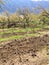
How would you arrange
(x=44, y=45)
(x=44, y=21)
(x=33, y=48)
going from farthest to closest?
(x=44, y=21) < (x=44, y=45) < (x=33, y=48)

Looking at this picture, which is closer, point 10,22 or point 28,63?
point 28,63

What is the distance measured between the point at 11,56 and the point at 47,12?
6588cm

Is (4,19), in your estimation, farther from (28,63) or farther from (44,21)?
(28,63)

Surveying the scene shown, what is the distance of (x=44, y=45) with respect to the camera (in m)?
19.4

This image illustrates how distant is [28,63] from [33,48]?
Result: 3927 mm

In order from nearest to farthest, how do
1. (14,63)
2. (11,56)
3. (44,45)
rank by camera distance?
(14,63), (11,56), (44,45)

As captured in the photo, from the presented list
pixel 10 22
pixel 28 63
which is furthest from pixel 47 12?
pixel 28 63

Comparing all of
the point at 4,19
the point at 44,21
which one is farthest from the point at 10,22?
the point at 44,21

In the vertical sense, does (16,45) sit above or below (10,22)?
above

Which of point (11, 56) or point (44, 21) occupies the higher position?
point (11, 56)

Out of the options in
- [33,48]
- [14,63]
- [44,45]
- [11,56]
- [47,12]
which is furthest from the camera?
[47,12]

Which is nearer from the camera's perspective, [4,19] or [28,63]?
[28,63]

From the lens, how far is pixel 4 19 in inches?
3492

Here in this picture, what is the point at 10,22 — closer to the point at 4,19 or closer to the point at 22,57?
the point at 4,19
